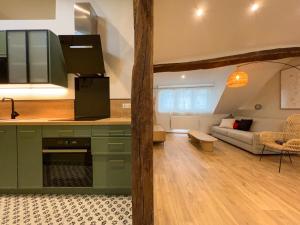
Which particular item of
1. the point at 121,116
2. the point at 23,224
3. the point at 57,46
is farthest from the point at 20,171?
the point at 57,46

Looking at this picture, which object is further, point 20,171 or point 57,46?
point 57,46

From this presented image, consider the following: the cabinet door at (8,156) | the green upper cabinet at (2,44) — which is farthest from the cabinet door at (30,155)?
the green upper cabinet at (2,44)

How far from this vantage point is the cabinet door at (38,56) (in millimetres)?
2447

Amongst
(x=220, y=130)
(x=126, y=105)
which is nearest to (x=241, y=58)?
(x=220, y=130)

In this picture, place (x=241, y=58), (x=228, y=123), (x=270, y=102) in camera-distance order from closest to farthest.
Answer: (x=241, y=58), (x=270, y=102), (x=228, y=123)

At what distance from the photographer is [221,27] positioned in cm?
377

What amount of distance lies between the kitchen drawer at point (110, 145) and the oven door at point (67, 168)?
0.12 meters

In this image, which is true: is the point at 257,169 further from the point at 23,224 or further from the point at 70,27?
the point at 70,27

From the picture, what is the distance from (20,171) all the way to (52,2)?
2674 millimetres

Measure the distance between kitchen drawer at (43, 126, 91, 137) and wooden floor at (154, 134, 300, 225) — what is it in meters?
1.16

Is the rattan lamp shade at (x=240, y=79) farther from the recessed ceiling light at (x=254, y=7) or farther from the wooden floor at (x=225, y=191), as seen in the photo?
the wooden floor at (x=225, y=191)

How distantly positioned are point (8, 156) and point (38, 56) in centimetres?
130

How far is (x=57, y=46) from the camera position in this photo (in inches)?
101

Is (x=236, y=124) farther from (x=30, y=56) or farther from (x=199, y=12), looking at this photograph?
(x=30, y=56)
